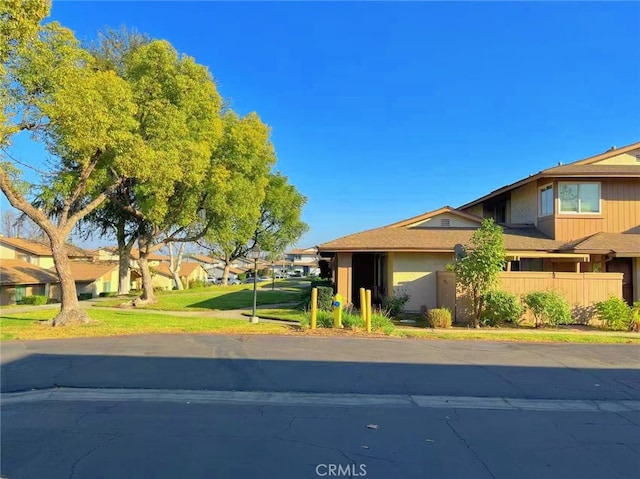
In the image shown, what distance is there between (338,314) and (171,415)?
8.87 metres

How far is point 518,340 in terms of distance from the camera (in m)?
13.5

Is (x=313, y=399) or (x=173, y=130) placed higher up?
(x=173, y=130)

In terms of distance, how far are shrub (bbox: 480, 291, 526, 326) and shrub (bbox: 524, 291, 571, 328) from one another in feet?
1.39

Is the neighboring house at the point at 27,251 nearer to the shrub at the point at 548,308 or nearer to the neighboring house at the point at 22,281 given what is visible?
the neighboring house at the point at 22,281

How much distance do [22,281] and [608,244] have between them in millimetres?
45904

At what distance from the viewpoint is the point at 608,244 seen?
18.6 meters

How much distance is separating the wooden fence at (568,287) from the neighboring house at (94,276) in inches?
1736

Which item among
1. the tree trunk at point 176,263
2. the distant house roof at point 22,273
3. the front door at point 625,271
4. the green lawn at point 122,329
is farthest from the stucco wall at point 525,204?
the distant house roof at point 22,273

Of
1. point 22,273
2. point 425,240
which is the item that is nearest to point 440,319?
point 425,240

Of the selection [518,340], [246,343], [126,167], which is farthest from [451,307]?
[126,167]

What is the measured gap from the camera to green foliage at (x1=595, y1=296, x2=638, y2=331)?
16.1 m

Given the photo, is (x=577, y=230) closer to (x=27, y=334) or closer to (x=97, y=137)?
(x=97, y=137)

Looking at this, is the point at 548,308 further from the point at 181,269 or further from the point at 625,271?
the point at 181,269
